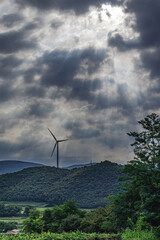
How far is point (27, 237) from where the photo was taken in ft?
47.5

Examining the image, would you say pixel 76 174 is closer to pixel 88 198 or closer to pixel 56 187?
pixel 56 187

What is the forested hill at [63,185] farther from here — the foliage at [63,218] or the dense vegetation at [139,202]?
the dense vegetation at [139,202]

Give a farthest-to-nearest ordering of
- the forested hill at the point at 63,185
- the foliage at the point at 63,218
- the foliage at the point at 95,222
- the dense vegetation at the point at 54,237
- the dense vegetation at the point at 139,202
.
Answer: the forested hill at the point at 63,185 < the foliage at the point at 63,218 < the foliage at the point at 95,222 < the dense vegetation at the point at 139,202 < the dense vegetation at the point at 54,237

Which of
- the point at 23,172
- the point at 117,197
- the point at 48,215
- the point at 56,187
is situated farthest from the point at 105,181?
the point at 117,197

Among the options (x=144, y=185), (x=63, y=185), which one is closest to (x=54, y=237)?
(x=144, y=185)

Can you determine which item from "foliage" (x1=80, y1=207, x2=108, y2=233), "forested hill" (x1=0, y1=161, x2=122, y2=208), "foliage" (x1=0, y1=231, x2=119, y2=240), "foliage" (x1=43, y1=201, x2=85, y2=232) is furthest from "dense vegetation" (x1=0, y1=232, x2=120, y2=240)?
"forested hill" (x1=0, y1=161, x2=122, y2=208)

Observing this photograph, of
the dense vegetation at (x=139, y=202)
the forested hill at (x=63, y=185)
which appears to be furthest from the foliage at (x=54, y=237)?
the forested hill at (x=63, y=185)

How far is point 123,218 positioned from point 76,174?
11034 centimetres

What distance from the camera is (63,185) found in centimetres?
12650

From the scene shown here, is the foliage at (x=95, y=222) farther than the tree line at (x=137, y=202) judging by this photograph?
Yes

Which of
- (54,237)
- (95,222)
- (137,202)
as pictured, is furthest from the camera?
(95,222)

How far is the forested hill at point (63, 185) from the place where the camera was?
358 feet

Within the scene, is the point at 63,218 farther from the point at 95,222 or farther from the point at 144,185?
the point at 144,185

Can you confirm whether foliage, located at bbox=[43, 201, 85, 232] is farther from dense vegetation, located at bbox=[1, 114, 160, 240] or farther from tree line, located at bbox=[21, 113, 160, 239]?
dense vegetation, located at bbox=[1, 114, 160, 240]
